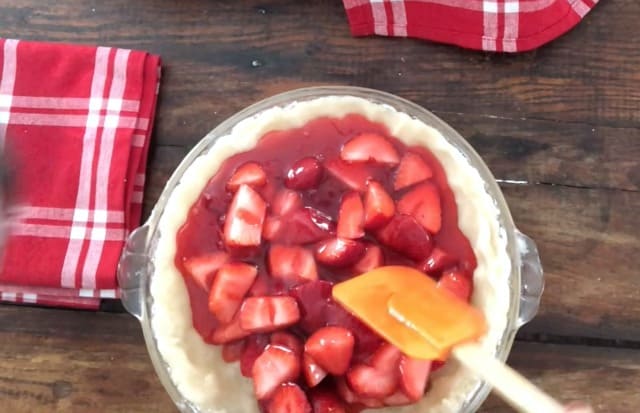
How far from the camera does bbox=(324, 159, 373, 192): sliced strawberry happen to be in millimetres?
1148

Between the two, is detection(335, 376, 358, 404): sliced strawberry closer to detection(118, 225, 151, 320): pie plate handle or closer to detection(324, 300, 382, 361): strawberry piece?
detection(324, 300, 382, 361): strawberry piece

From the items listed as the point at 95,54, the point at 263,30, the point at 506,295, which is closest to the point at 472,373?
the point at 506,295

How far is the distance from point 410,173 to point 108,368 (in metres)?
0.61

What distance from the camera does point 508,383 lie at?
862mm

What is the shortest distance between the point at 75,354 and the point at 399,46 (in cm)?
79

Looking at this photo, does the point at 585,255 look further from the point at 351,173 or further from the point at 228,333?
the point at 228,333

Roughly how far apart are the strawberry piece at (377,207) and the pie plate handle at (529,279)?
0.23m

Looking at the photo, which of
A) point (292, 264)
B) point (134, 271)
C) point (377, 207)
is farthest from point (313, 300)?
point (134, 271)

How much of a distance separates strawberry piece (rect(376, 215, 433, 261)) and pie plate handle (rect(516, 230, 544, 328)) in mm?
178

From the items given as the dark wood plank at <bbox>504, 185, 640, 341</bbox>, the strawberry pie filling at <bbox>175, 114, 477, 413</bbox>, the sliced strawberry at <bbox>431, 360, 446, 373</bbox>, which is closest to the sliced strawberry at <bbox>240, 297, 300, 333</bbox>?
the strawberry pie filling at <bbox>175, 114, 477, 413</bbox>

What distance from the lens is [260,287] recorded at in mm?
1119

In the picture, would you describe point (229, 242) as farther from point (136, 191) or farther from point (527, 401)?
point (527, 401)

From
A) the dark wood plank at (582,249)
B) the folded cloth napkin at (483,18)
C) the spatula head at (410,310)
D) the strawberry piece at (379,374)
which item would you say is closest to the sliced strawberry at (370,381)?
the strawberry piece at (379,374)

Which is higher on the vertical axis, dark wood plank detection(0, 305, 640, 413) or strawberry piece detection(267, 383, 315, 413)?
strawberry piece detection(267, 383, 315, 413)
